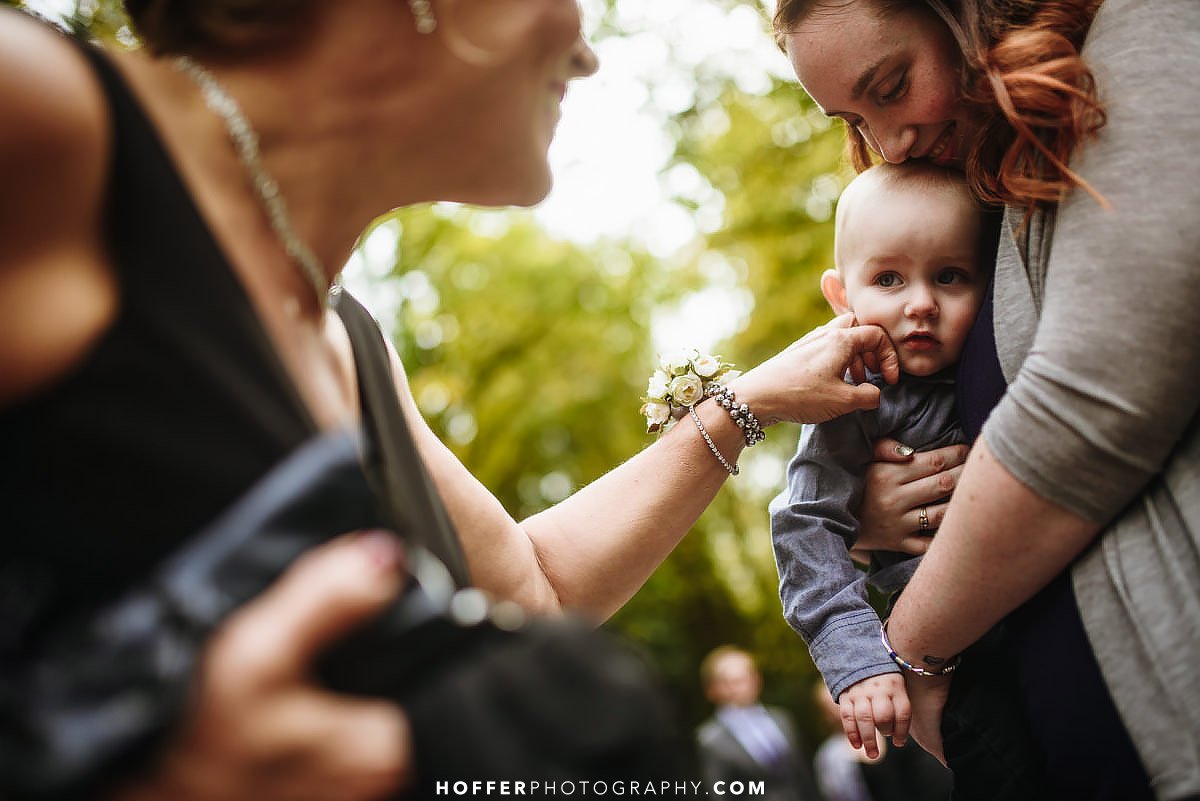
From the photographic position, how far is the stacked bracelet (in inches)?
102

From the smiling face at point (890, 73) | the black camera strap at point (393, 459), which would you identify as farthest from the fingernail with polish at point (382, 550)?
the smiling face at point (890, 73)

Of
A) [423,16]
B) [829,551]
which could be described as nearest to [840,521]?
[829,551]

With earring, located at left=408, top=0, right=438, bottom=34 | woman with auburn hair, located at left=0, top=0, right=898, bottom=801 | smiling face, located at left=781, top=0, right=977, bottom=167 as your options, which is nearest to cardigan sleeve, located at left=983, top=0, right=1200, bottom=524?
smiling face, located at left=781, top=0, right=977, bottom=167

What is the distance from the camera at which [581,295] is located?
42.4 ft

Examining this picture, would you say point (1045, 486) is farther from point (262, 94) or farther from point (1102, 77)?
point (262, 94)

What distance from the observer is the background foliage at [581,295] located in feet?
32.2

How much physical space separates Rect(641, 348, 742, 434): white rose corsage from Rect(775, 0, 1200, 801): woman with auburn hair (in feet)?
2.63

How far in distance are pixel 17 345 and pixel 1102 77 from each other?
178 cm

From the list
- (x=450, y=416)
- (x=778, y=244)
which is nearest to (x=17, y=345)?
(x=778, y=244)

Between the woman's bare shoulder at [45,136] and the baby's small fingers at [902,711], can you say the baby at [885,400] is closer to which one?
the baby's small fingers at [902,711]

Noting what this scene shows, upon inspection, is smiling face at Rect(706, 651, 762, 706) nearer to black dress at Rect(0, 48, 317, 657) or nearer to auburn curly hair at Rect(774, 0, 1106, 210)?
auburn curly hair at Rect(774, 0, 1106, 210)

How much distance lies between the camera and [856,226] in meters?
2.67

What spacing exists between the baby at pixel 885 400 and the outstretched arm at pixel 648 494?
0.11m

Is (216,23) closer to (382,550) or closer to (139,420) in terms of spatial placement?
(139,420)
